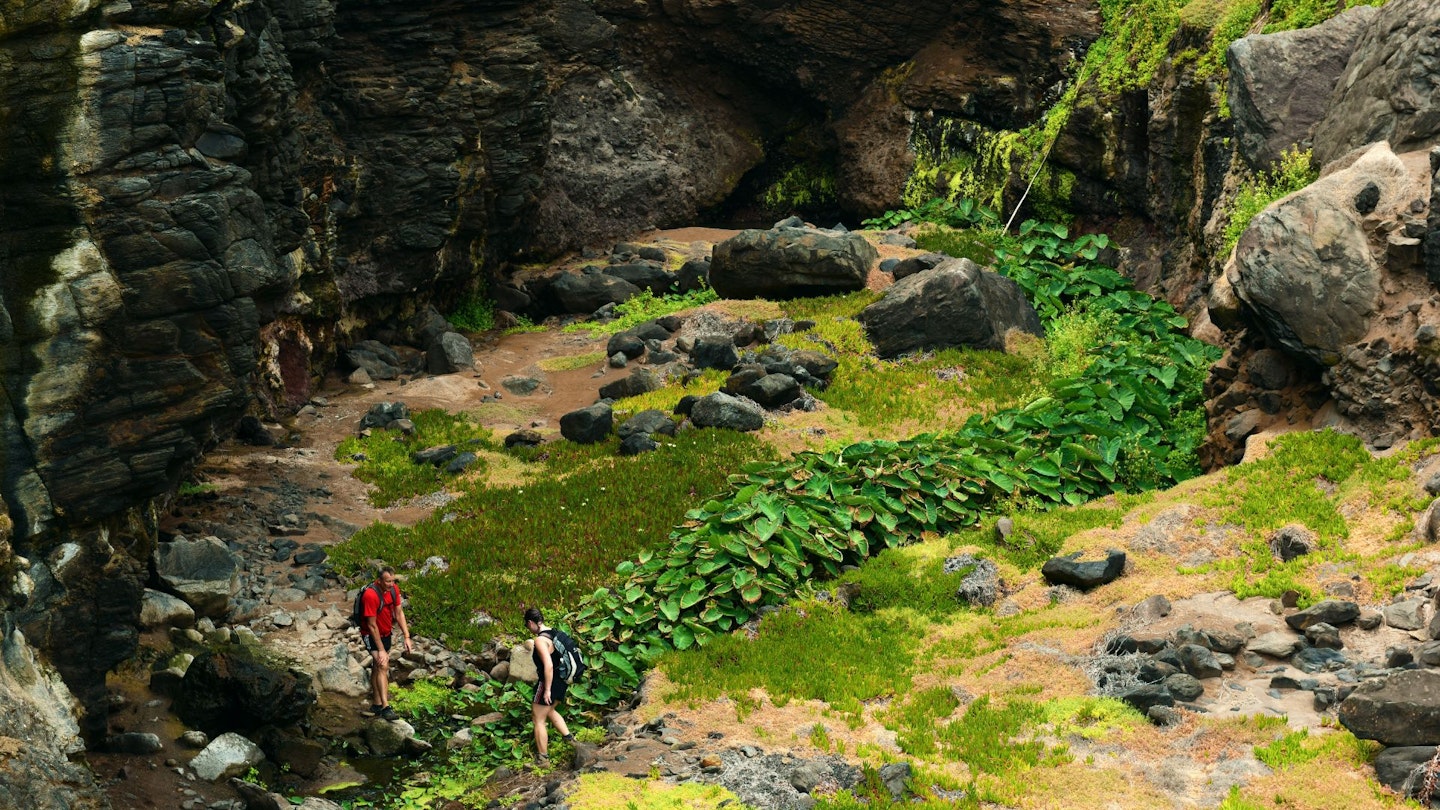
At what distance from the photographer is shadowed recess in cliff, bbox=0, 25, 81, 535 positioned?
1245 cm

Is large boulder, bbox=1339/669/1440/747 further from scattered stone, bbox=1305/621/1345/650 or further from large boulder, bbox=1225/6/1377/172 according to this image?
large boulder, bbox=1225/6/1377/172

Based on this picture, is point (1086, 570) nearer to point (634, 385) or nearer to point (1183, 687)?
point (1183, 687)

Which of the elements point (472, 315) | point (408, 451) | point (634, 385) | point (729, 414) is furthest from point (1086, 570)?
point (472, 315)

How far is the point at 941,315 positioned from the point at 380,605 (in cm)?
1378

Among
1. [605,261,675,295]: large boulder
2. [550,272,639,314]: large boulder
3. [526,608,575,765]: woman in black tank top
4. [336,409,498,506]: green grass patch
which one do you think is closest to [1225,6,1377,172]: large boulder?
[336,409,498,506]: green grass patch

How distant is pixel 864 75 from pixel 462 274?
13725mm

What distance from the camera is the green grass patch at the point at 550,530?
58.0 feet

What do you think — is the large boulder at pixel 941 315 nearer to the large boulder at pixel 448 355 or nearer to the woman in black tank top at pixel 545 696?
the large boulder at pixel 448 355

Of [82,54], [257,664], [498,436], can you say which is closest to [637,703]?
[257,664]

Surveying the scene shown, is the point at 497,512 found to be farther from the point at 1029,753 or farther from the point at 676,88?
→ the point at 676,88

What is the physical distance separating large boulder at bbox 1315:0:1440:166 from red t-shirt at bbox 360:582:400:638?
14.3 m

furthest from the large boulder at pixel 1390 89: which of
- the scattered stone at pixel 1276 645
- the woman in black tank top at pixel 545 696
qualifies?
the woman in black tank top at pixel 545 696

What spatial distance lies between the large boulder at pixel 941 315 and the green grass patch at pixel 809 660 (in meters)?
11.0

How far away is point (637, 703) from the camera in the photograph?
14.4m
